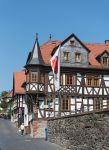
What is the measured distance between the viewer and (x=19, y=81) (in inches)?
3049

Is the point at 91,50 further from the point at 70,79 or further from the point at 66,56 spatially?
the point at 70,79

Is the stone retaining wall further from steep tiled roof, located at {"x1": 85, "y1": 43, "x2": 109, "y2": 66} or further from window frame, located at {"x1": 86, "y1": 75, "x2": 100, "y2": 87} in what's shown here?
steep tiled roof, located at {"x1": 85, "y1": 43, "x2": 109, "y2": 66}

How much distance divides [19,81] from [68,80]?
27832mm

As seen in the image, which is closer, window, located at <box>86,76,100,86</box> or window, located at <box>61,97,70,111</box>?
window, located at <box>61,97,70,111</box>

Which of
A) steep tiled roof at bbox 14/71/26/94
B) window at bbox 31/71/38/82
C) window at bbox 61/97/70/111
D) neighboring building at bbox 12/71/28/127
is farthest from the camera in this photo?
steep tiled roof at bbox 14/71/26/94

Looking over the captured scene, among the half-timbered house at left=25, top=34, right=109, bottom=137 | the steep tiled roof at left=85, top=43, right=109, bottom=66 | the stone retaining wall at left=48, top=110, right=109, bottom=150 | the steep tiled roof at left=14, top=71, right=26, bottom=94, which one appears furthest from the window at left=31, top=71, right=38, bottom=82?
the steep tiled roof at left=14, top=71, right=26, bottom=94

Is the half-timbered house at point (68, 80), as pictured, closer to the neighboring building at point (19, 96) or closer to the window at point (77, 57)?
the window at point (77, 57)

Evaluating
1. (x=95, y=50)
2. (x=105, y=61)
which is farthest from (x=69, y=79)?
(x=95, y=50)

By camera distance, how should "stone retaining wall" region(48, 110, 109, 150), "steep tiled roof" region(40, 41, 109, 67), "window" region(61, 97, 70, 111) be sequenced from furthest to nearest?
1. "steep tiled roof" region(40, 41, 109, 67)
2. "window" region(61, 97, 70, 111)
3. "stone retaining wall" region(48, 110, 109, 150)

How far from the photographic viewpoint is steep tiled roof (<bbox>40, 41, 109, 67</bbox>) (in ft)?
169

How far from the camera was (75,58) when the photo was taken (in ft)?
169

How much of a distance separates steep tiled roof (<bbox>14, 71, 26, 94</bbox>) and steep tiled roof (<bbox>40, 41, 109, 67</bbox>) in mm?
19260

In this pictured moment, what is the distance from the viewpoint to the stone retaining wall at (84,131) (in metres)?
22.3

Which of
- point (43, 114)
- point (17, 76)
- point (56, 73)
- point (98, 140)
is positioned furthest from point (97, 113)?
point (17, 76)
